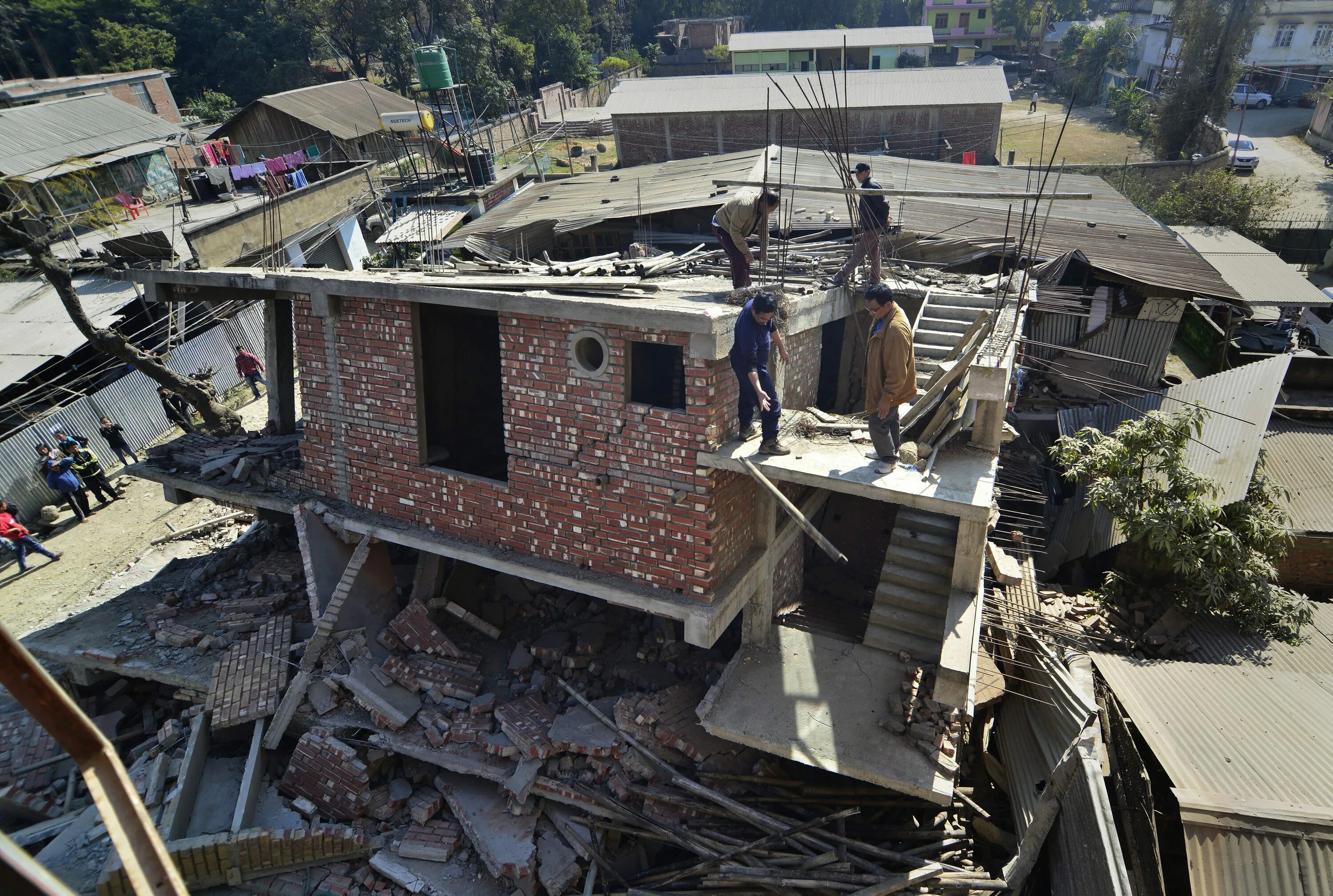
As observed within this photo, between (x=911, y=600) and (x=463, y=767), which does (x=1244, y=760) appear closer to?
(x=911, y=600)

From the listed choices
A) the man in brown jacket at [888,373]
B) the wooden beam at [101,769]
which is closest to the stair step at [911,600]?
the man in brown jacket at [888,373]

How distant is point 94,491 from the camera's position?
16.0 m

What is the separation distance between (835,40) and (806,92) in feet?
54.7

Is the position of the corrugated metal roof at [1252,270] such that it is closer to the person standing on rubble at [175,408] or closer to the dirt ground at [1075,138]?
the dirt ground at [1075,138]

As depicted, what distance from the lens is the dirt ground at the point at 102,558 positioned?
12867 mm

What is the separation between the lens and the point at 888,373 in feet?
24.3

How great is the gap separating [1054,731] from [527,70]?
4487 centimetres

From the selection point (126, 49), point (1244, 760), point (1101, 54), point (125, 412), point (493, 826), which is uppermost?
point (1101, 54)

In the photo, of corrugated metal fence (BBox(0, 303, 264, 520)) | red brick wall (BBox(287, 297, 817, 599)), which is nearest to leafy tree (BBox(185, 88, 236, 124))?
corrugated metal fence (BBox(0, 303, 264, 520))

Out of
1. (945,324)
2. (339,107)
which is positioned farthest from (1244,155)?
(339,107)

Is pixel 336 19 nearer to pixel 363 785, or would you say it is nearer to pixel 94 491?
pixel 94 491

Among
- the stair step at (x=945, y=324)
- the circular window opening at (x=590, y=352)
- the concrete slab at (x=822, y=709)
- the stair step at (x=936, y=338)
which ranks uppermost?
the circular window opening at (x=590, y=352)

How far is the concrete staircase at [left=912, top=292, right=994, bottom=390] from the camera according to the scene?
975 cm

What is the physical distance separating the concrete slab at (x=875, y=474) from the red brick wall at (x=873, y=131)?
67.7ft
